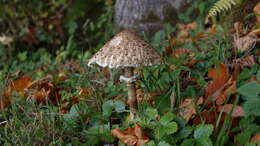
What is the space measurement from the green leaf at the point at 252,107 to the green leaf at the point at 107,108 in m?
0.92

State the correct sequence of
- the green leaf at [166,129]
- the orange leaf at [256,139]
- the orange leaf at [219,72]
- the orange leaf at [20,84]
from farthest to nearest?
the orange leaf at [20,84] < the orange leaf at [219,72] < the green leaf at [166,129] < the orange leaf at [256,139]

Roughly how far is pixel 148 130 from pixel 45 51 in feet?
16.0

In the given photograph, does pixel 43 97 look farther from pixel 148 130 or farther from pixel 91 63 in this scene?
pixel 148 130

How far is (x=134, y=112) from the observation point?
8.14 ft

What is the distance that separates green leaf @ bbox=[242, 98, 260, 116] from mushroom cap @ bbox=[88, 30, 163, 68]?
58cm

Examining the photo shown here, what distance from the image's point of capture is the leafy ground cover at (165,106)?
218 cm

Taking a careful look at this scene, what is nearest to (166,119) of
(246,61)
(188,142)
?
(188,142)

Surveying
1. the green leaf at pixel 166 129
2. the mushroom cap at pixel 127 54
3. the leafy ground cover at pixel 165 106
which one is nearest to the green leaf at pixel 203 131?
the leafy ground cover at pixel 165 106

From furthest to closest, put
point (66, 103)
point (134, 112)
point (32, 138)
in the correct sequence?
1. point (66, 103)
2. point (134, 112)
3. point (32, 138)

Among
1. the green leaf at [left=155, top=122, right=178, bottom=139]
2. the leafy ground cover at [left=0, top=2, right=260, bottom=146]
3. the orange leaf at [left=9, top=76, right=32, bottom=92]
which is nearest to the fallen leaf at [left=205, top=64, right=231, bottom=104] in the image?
the leafy ground cover at [left=0, top=2, right=260, bottom=146]

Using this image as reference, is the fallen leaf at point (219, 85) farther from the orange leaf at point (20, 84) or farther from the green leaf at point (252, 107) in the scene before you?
the orange leaf at point (20, 84)

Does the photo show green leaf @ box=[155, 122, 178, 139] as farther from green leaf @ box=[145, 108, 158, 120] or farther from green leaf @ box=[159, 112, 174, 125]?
green leaf @ box=[145, 108, 158, 120]

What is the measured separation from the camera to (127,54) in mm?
2207

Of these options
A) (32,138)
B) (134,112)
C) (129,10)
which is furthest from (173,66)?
(129,10)
